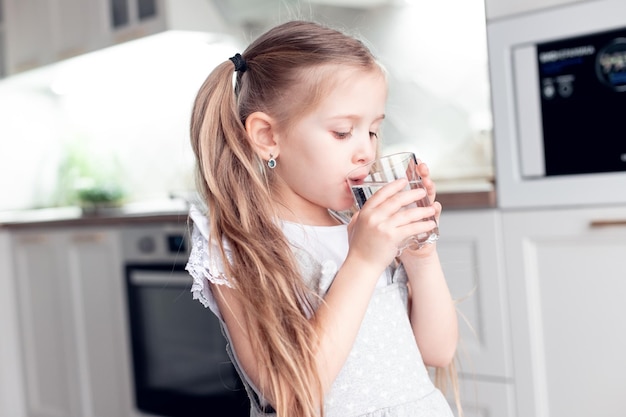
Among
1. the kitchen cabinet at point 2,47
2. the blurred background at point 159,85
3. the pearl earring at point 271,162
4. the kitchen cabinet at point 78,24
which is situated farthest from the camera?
the kitchen cabinet at point 2,47

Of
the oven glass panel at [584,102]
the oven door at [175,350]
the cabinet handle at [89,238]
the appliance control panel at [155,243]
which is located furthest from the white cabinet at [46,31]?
the oven glass panel at [584,102]

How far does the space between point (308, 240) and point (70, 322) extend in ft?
6.96

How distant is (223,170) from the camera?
1.00m

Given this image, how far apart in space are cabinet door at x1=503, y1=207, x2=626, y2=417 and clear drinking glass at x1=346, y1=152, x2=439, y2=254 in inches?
28.9

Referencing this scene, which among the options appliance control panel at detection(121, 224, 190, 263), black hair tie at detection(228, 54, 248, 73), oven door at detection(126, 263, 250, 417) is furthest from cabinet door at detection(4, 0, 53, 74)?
black hair tie at detection(228, 54, 248, 73)

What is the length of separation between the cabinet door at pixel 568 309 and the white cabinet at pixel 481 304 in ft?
0.09

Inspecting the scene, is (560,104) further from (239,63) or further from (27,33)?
(27,33)

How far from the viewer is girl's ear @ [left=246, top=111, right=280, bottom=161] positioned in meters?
1.00

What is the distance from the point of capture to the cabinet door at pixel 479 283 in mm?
1664

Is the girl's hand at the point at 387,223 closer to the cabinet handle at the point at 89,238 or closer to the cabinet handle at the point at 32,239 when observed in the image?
the cabinet handle at the point at 89,238

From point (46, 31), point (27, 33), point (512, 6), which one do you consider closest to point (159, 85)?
point (46, 31)

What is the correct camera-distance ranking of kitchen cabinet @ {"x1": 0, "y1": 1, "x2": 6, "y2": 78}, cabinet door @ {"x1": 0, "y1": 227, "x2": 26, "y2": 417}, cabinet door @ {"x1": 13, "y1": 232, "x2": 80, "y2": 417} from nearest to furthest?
1. cabinet door @ {"x1": 13, "y1": 232, "x2": 80, "y2": 417}
2. cabinet door @ {"x1": 0, "y1": 227, "x2": 26, "y2": 417}
3. kitchen cabinet @ {"x1": 0, "y1": 1, "x2": 6, "y2": 78}

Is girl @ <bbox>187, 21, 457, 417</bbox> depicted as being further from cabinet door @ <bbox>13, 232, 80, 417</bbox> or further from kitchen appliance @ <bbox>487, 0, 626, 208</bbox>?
cabinet door @ <bbox>13, 232, 80, 417</bbox>

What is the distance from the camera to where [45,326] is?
3041 millimetres
